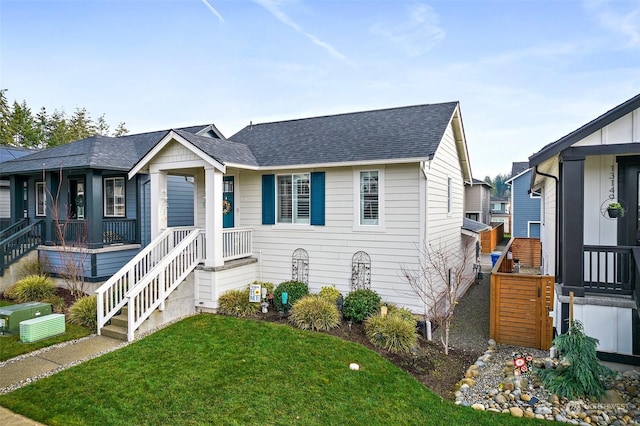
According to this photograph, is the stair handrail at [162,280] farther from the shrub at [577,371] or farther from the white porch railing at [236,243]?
the shrub at [577,371]

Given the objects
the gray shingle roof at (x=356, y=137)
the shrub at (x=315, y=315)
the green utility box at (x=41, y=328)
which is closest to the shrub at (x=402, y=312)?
the shrub at (x=315, y=315)

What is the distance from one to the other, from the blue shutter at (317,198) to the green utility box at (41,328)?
21.0 ft

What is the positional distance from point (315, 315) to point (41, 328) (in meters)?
5.98

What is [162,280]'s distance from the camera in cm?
820

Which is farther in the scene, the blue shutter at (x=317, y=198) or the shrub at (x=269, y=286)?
the shrub at (x=269, y=286)

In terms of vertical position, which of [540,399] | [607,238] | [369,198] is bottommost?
[540,399]

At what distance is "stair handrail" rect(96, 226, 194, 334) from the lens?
7.84 m

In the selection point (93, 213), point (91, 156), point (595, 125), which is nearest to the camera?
point (595, 125)

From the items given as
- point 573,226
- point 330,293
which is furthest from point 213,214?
point 573,226

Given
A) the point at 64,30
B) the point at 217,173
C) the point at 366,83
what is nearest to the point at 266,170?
the point at 217,173

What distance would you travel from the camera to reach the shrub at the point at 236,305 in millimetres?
8817

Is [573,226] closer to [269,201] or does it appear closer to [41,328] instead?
[269,201]

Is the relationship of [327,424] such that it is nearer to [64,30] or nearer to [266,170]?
[266,170]

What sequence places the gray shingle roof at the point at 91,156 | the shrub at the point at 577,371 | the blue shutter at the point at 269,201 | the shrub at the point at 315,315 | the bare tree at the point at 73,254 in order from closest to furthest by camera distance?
the shrub at the point at 577,371, the shrub at the point at 315,315, the blue shutter at the point at 269,201, the bare tree at the point at 73,254, the gray shingle roof at the point at 91,156
